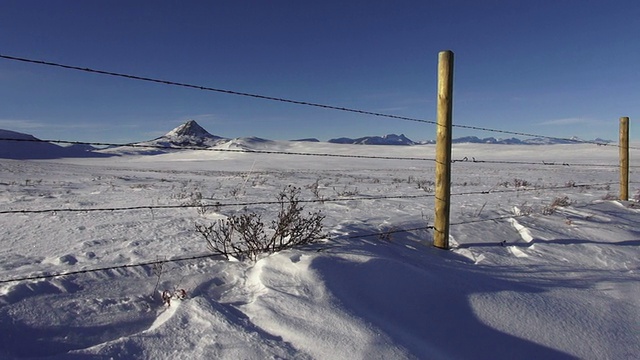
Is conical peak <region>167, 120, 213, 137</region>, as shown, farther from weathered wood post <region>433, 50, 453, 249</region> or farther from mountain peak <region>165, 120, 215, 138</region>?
weathered wood post <region>433, 50, 453, 249</region>

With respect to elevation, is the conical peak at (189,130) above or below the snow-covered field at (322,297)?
above

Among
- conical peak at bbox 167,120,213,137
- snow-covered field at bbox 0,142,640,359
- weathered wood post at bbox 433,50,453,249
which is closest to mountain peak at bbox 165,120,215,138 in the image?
conical peak at bbox 167,120,213,137

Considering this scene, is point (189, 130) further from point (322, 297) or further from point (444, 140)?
point (322, 297)

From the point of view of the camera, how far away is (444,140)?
4.47m

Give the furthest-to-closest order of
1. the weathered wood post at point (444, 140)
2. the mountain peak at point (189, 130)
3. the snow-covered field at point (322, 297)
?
the mountain peak at point (189, 130), the weathered wood post at point (444, 140), the snow-covered field at point (322, 297)

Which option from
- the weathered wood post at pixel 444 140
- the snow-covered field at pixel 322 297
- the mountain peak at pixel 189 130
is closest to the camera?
the snow-covered field at pixel 322 297

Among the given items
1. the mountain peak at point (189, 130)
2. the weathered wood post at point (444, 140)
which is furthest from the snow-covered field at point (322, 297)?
the mountain peak at point (189, 130)

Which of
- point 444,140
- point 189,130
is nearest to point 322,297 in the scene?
point 444,140

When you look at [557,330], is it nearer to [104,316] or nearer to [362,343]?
[362,343]

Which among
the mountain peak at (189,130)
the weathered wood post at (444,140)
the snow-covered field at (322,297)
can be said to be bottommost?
the snow-covered field at (322,297)

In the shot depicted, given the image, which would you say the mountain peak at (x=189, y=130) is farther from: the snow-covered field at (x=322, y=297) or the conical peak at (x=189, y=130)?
the snow-covered field at (x=322, y=297)

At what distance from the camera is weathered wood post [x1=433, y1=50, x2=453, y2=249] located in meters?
4.43

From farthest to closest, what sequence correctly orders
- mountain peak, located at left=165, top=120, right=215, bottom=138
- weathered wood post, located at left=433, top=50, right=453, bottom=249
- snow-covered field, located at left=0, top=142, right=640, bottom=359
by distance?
mountain peak, located at left=165, top=120, right=215, bottom=138 → weathered wood post, located at left=433, top=50, right=453, bottom=249 → snow-covered field, located at left=0, top=142, right=640, bottom=359

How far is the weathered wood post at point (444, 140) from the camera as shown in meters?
4.43
